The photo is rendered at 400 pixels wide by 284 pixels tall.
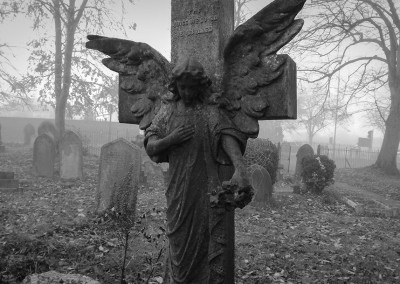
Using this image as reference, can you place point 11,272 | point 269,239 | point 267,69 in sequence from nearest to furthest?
point 267,69
point 11,272
point 269,239

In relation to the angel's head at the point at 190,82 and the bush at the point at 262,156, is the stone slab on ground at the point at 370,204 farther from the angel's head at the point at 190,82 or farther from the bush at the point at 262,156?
the angel's head at the point at 190,82

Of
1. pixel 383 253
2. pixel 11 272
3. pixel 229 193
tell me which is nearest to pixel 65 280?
pixel 11 272

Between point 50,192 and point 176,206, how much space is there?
27.5ft

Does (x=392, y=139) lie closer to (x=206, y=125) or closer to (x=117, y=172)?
(x=117, y=172)

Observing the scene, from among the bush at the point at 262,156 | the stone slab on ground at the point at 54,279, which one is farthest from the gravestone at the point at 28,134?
the stone slab on ground at the point at 54,279

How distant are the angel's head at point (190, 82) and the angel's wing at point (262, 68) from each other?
0.63ft

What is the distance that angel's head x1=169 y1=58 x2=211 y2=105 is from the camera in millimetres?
2295

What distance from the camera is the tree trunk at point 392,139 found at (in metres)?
17.6

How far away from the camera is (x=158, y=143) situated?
2.46m

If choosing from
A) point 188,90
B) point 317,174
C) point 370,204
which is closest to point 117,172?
point 188,90

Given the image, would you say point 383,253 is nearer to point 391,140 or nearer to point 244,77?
point 244,77

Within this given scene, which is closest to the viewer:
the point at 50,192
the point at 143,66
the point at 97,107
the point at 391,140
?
the point at 143,66

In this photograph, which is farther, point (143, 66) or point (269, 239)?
point (269, 239)

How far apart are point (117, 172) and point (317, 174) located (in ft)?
22.4
